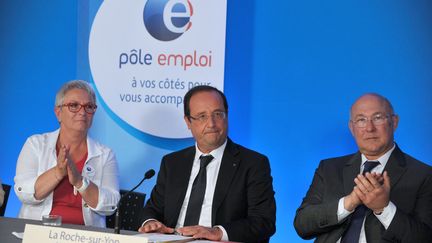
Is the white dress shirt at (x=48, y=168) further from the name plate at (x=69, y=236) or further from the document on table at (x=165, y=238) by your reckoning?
the name plate at (x=69, y=236)

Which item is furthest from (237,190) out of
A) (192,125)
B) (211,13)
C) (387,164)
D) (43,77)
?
(43,77)

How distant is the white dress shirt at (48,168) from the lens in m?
3.88

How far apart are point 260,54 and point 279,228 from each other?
1192 mm

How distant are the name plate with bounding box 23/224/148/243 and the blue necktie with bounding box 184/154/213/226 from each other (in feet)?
3.62

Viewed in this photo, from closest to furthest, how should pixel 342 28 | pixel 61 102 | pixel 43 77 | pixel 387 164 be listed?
1. pixel 387 164
2. pixel 61 102
3. pixel 342 28
4. pixel 43 77

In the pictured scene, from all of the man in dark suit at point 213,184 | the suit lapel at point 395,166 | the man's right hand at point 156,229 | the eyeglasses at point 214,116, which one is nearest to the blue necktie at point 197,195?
the man in dark suit at point 213,184

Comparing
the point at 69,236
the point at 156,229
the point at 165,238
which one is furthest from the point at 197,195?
the point at 69,236

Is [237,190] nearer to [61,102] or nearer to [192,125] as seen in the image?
[192,125]

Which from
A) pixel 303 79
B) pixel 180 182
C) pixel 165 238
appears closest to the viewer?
pixel 165 238

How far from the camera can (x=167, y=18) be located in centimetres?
456

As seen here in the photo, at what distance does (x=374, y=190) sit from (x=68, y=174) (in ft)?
5.57

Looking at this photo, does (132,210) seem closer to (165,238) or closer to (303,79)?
(165,238)

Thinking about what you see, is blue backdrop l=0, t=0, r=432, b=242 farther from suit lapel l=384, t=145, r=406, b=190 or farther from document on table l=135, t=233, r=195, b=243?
document on table l=135, t=233, r=195, b=243

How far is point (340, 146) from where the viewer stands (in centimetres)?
436
